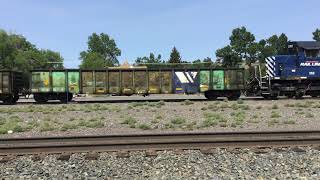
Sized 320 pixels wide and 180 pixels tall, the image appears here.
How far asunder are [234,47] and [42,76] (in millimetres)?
79423

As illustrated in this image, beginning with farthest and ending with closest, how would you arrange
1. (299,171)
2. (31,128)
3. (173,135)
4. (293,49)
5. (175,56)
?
(175,56) → (293,49) → (31,128) → (173,135) → (299,171)

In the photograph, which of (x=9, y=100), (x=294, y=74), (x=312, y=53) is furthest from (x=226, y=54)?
(x=9, y=100)

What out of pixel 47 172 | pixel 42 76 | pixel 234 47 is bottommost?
pixel 47 172

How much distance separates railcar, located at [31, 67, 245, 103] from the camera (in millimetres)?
33875

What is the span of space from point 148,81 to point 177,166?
25336 millimetres

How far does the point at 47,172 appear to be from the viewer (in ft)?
29.3

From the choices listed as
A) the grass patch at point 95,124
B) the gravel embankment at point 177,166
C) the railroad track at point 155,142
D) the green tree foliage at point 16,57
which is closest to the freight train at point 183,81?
the grass patch at point 95,124

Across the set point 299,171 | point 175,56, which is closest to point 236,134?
point 299,171

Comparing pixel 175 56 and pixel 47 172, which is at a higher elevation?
pixel 175 56

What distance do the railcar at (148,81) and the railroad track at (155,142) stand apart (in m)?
21.4

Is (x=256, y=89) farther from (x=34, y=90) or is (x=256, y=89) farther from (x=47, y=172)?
(x=47, y=172)

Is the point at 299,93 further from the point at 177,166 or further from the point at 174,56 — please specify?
the point at 174,56

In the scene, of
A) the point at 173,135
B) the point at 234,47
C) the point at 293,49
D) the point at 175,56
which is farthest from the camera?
the point at 175,56

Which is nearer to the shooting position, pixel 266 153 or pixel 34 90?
pixel 266 153
